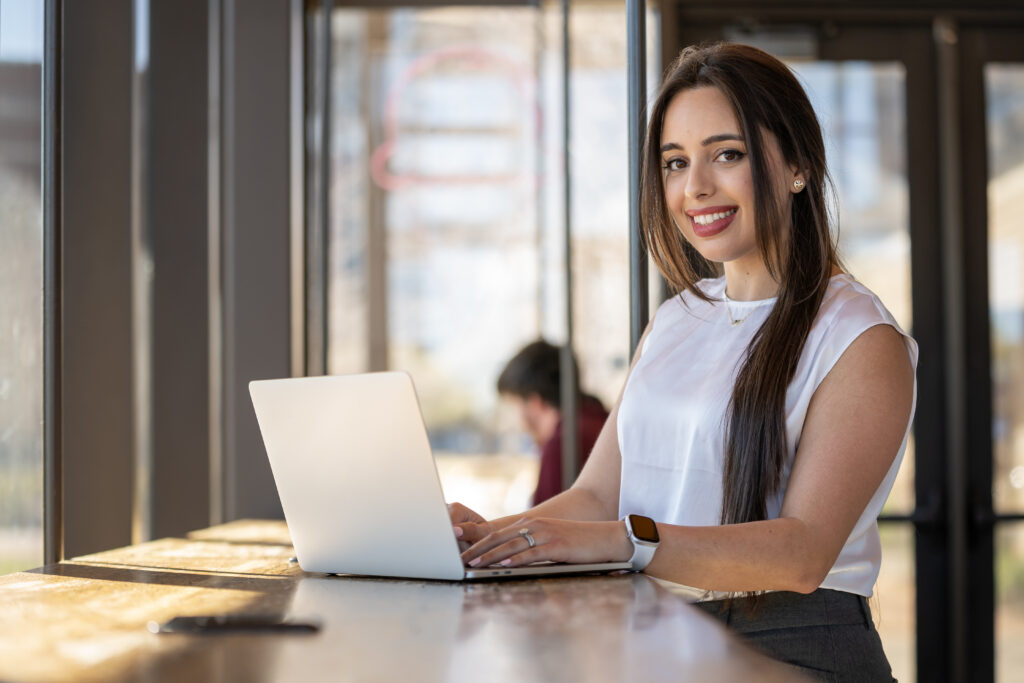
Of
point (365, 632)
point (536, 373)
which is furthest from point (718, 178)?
point (536, 373)

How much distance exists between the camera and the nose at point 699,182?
5.51ft

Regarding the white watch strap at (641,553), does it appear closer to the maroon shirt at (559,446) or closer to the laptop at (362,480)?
the laptop at (362,480)

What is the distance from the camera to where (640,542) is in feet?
4.21

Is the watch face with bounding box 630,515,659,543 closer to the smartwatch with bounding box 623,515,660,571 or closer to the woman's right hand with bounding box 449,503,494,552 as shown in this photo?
the smartwatch with bounding box 623,515,660,571

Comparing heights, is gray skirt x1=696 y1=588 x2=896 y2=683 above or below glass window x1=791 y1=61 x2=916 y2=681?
below

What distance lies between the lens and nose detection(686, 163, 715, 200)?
168 cm

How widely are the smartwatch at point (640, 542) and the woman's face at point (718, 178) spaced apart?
571mm

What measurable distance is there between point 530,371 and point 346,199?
1.00 m

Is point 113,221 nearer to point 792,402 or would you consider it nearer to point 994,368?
point 792,402

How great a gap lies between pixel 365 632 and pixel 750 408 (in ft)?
2.40

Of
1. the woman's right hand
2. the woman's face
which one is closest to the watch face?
the woman's right hand

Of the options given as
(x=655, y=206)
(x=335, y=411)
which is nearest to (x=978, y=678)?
(x=655, y=206)

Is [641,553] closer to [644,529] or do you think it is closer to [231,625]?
[644,529]

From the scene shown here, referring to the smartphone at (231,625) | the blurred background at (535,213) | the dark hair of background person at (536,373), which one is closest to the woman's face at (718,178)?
the smartphone at (231,625)
